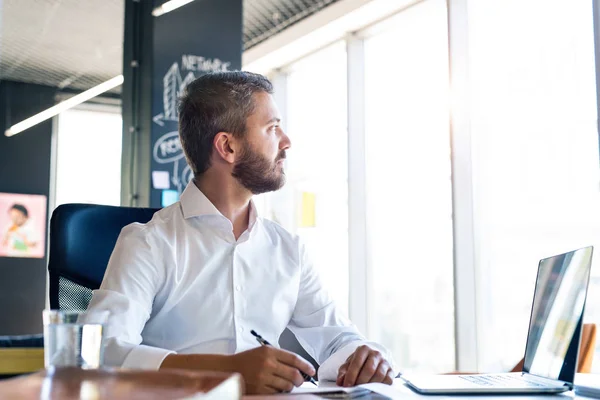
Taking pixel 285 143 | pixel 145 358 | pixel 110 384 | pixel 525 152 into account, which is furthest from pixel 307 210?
pixel 110 384

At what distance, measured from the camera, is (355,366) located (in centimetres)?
137

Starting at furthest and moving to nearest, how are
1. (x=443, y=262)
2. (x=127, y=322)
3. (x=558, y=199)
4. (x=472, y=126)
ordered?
(x=443, y=262) → (x=472, y=126) → (x=558, y=199) → (x=127, y=322)

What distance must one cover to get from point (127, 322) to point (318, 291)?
58cm

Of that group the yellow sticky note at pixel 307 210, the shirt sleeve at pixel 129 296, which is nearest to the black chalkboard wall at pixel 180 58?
the yellow sticky note at pixel 307 210

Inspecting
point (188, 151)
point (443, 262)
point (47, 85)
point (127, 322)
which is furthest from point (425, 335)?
point (127, 322)

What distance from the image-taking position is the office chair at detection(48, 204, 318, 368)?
6.06 ft

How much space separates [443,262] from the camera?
4570 mm

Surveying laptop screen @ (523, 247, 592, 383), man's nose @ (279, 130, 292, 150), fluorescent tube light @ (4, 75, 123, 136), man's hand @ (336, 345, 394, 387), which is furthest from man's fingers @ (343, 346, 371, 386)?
fluorescent tube light @ (4, 75, 123, 136)

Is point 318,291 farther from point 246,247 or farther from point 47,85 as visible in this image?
point 47,85

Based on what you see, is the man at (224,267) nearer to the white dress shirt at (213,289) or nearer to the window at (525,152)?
the white dress shirt at (213,289)

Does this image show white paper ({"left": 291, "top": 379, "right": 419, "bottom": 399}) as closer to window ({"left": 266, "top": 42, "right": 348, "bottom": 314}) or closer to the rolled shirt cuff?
the rolled shirt cuff

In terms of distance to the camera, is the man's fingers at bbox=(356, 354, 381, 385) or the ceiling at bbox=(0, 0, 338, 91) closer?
the man's fingers at bbox=(356, 354, 381, 385)

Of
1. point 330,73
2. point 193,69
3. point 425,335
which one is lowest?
point 425,335

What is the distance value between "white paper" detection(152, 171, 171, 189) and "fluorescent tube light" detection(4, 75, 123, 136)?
54 centimetres
